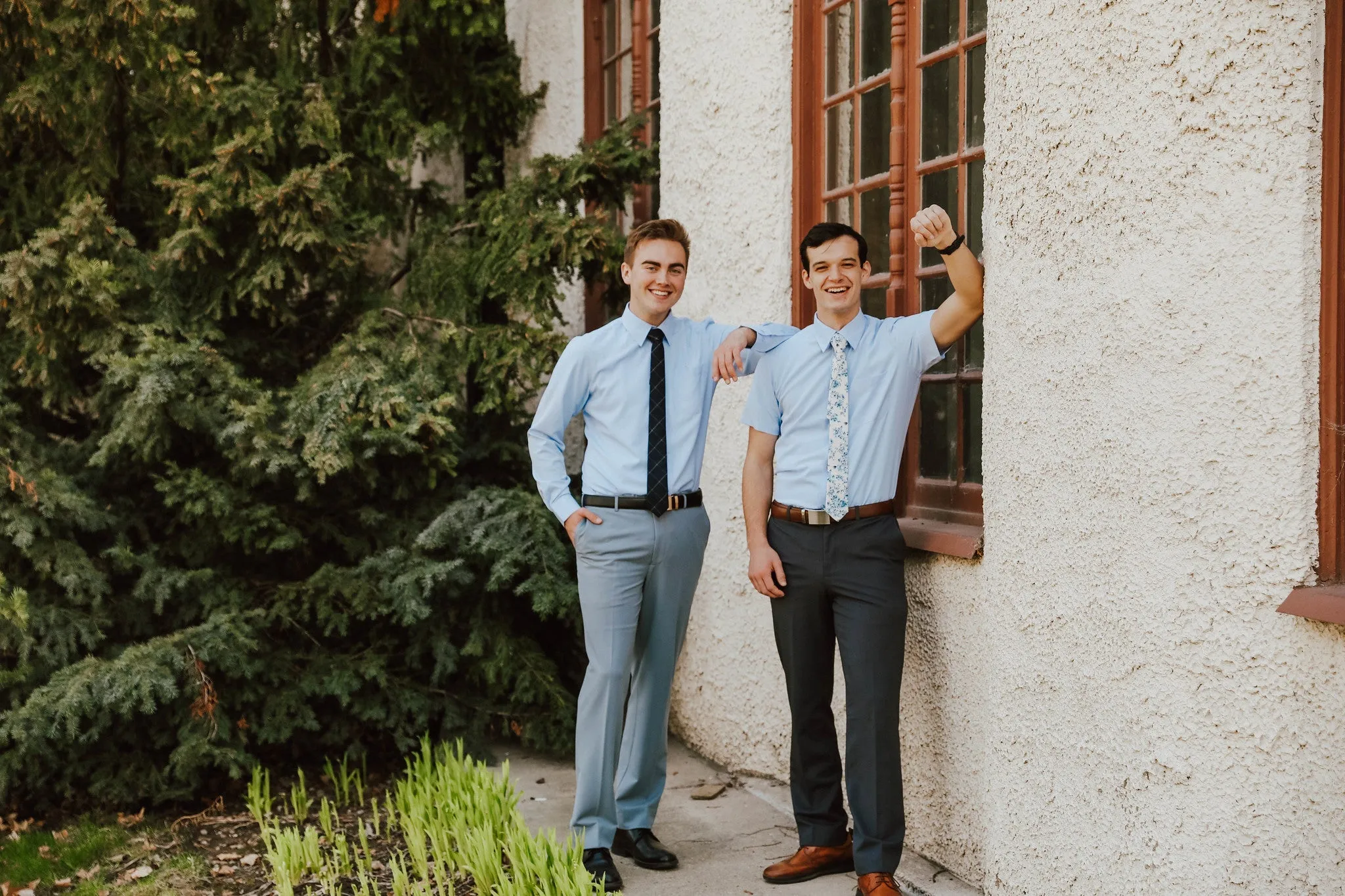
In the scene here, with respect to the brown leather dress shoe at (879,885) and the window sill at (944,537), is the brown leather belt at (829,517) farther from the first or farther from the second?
the brown leather dress shoe at (879,885)

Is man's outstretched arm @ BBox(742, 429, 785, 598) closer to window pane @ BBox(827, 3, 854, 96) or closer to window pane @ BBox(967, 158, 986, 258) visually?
window pane @ BBox(967, 158, 986, 258)

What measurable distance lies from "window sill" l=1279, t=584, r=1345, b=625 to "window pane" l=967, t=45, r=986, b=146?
1.79m

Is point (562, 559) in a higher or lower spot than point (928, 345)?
lower

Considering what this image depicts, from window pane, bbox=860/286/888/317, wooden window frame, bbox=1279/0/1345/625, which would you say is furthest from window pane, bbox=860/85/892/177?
wooden window frame, bbox=1279/0/1345/625

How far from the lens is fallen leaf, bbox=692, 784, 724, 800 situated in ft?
16.5

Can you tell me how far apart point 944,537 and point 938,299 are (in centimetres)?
84

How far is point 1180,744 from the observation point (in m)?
2.94

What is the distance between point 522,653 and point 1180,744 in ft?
11.0

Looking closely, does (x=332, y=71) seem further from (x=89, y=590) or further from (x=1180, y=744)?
(x=1180, y=744)

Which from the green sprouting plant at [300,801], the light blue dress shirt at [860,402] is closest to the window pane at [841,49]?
the light blue dress shirt at [860,402]

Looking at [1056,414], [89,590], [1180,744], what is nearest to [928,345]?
[1056,414]

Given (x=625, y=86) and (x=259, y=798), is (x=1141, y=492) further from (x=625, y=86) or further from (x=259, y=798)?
(x=625, y=86)

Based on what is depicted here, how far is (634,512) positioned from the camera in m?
4.13

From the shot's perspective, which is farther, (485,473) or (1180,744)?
(485,473)
